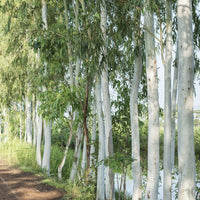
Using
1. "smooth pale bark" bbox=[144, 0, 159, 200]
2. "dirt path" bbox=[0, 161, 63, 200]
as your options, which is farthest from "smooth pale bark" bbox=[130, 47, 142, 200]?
"dirt path" bbox=[0, 161, 63, 200]

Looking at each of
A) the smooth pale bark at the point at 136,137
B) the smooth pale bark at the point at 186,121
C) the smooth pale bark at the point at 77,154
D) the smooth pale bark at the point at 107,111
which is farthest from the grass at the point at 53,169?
Result: the smooth pale bark at the point at 186,121

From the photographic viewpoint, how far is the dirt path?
17.6 ft

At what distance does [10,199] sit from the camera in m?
5.14

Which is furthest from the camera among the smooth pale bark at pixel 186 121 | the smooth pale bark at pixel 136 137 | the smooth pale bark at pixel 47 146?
the smooth pale bark at pixel 47 146

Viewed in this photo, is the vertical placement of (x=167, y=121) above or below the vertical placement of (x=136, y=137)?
above

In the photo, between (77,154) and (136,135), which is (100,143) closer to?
(136,135)

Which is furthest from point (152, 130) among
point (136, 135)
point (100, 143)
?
point (100, 143)

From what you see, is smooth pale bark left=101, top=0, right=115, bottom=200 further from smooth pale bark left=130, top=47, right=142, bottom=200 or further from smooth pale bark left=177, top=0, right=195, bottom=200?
smooth pale bark left=177, top=0, right=195, bottom=200

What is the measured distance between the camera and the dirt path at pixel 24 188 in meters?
5.36

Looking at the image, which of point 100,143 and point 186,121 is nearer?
point 186,121

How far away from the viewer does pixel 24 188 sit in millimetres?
5812

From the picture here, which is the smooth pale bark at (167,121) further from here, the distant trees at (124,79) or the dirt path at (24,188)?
the dirt path at (24,188)

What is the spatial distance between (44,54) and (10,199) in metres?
3.24

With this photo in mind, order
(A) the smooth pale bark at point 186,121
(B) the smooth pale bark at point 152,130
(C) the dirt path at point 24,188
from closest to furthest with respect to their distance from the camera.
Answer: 1. (A) the smooth pale bark at point 186,121
2. (B) the smooth pale bark at point 152,130
3. (C) the dirt path at point 24,188
